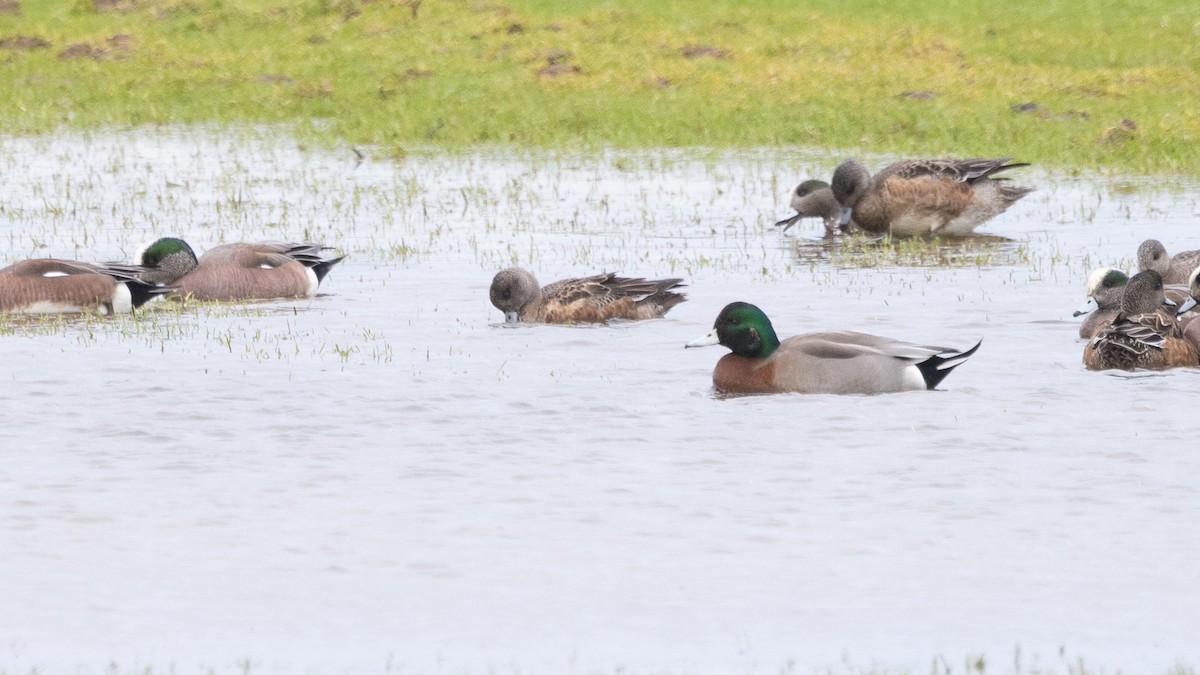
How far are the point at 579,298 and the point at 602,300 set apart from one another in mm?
168

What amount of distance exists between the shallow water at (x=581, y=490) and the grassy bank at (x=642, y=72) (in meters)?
8.36

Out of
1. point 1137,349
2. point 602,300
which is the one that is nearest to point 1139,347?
point 1137,349

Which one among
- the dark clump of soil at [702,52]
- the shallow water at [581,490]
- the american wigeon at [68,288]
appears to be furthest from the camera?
the dark clump of soil at [702,52]

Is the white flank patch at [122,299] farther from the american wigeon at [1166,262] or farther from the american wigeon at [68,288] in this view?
the american wigeon at [1166,262]

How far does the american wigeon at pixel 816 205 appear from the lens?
1842 cm

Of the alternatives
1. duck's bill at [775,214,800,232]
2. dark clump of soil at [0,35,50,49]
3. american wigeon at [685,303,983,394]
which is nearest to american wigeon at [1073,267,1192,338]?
american wigeon at [685,303,983,394]

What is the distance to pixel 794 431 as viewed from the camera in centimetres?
929

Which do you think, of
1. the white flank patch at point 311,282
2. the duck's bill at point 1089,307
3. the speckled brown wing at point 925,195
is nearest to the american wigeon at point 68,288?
the white flank patch at point 311,282

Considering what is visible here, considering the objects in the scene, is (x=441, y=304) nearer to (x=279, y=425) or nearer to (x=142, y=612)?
(x=279, y=425)

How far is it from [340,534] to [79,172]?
613 inches

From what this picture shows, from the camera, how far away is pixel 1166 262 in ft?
44.9

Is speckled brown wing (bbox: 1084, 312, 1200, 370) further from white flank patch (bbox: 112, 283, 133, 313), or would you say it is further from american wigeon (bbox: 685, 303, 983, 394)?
white flank patch (bbox: 112, 283, 133, 313)

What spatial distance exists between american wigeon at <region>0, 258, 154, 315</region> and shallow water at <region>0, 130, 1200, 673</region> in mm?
280

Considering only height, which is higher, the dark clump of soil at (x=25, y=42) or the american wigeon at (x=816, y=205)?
the dark clump of soil at (x=25, y=42)
